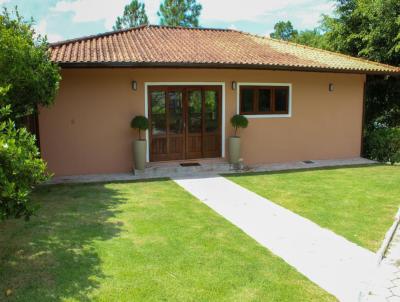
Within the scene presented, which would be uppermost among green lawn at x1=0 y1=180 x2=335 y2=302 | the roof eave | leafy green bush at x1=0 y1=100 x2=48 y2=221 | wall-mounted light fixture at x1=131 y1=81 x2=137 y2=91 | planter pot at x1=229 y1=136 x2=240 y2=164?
the roof eave

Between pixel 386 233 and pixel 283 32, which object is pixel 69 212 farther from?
pixel 283 32

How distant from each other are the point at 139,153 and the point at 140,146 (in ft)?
0.65

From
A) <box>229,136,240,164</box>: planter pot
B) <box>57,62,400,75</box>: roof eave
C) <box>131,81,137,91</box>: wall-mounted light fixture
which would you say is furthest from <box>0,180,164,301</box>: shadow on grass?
<box>229,136,240,164</box>: planter pot

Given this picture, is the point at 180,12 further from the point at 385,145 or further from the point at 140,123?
the point at 140,123

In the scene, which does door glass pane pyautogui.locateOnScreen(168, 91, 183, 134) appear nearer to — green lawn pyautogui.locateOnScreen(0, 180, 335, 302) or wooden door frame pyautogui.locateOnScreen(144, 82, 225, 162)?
wooden door frame pyautogui.locateOnScreen(144, 82, 225, 162)

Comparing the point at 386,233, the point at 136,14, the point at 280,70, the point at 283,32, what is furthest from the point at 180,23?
the point at 386,233

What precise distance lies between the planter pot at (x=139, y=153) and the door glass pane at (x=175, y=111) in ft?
4.39

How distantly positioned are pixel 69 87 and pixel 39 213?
175 inches

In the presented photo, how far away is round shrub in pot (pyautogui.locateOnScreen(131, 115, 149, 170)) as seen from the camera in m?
11.1

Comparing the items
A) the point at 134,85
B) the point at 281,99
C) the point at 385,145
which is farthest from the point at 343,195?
the point at 385,145

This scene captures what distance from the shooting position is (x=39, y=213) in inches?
295

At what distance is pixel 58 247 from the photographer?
5840mm

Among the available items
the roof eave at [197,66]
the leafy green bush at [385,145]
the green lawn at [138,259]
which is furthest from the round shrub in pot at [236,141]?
the leafy green bush at [385,145]

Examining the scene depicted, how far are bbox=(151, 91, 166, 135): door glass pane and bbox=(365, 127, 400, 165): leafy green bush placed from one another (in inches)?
313
